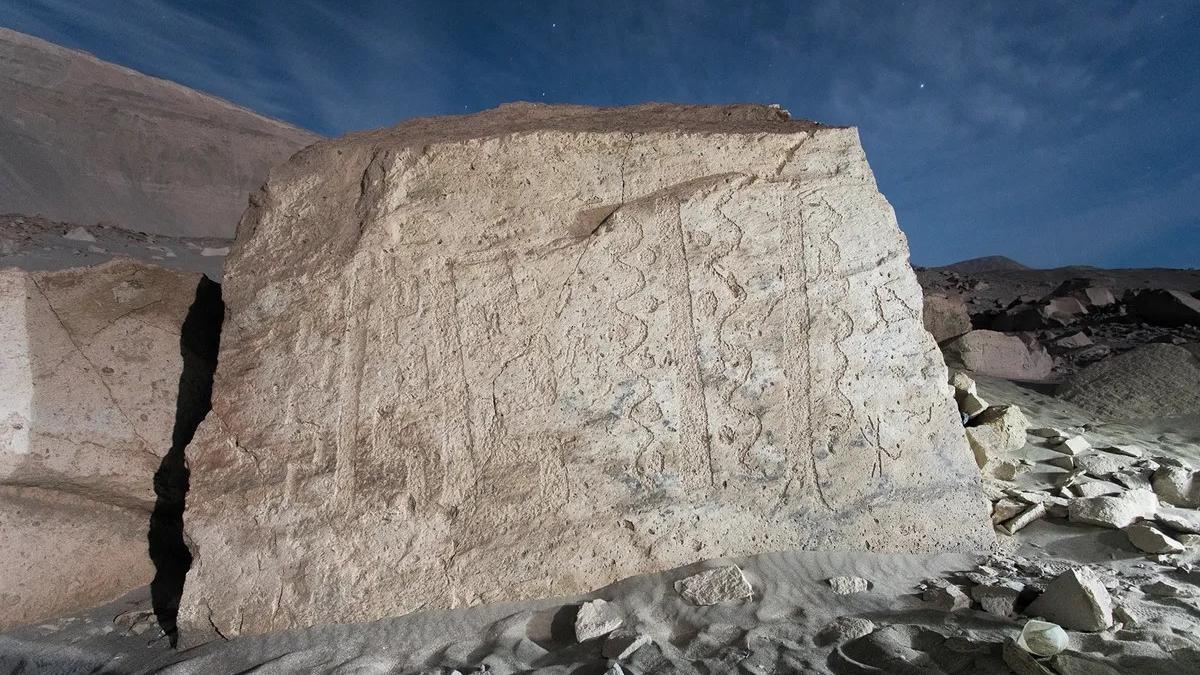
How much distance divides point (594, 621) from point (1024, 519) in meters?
1.80

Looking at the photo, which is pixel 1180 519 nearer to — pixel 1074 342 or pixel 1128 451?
pixel 1128 451

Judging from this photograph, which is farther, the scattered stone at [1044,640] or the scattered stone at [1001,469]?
the scattered stone at [1001,469]

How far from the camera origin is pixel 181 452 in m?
2.77

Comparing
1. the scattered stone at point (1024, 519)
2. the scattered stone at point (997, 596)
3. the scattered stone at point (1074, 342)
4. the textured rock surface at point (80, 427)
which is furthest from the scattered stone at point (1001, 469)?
the scattered stone at point (1074, 342)

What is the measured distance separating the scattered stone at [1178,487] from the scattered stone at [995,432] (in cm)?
58

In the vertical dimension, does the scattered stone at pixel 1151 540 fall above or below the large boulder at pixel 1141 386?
below

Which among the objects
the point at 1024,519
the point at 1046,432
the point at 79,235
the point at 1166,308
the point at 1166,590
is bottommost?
the point at 1166,590

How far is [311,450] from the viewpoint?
2287mm

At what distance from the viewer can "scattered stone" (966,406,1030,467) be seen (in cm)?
318

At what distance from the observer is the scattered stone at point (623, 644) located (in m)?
1.87

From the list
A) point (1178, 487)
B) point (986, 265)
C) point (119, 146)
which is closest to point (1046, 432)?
point (1178, 487)

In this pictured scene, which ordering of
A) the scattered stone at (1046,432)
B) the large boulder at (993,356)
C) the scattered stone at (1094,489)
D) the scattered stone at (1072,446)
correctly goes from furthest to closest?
the large boulder at (993,356)
the scattered stone at (1046,432)
the scattered stone at (1072,446)
the scattered stone at (1094,489)

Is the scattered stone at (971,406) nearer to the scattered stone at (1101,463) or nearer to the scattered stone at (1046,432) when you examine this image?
the scattered stone at (1046,432)

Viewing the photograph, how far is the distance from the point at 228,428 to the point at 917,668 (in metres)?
2.18
